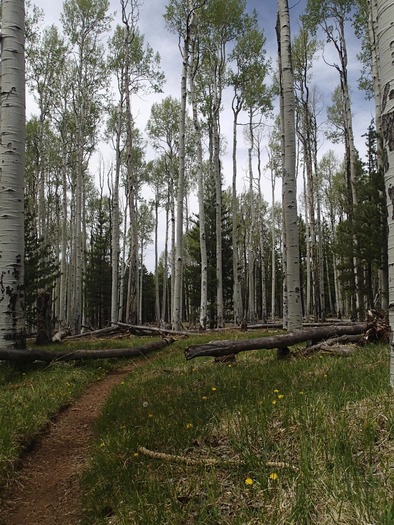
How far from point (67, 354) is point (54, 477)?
15.3ft

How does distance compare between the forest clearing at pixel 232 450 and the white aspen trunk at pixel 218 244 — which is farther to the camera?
the white aspen trunk at pixel 218 244

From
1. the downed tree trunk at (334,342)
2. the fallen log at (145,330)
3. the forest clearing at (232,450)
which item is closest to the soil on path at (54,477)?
the forest clearing at (232,450)

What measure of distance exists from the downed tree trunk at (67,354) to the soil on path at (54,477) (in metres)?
2.13

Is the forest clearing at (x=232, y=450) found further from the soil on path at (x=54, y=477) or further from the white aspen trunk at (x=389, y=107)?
the white aspen trunk at (x=389, y=107)

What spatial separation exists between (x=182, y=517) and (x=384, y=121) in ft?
10.9

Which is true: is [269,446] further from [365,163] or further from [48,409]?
[365,163]

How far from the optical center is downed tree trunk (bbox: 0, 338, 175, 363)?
6935 millimetres

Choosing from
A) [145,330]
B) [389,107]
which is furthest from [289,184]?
[145,330]

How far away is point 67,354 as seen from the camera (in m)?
8.00

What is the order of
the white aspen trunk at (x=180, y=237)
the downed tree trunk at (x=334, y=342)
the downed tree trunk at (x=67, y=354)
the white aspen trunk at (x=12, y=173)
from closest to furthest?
the downed tree trunk at (x=334, y=342) → the downed tree trunk at (x=67, y=354) → the white aspen trunk at (x=12, y=173) → the white aspen trunk at (x=180, y=237)

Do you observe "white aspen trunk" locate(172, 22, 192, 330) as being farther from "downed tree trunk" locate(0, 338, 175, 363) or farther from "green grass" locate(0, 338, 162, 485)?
"green grass" locate(0, 338, 162, 485)

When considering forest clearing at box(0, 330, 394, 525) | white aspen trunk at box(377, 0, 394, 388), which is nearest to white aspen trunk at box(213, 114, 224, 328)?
forest clearing at box(0, 330, 394, 525)

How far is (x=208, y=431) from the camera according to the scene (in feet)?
11.2

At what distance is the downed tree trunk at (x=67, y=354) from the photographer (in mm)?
6935
